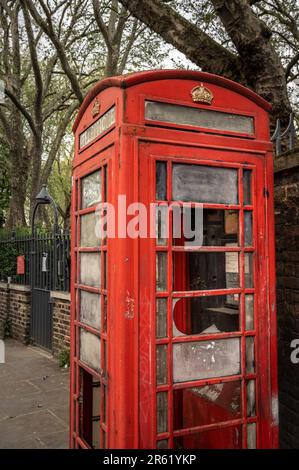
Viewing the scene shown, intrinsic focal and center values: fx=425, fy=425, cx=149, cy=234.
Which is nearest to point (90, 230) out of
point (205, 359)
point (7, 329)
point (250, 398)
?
point (205, 359)

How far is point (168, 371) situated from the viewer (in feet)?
8.84

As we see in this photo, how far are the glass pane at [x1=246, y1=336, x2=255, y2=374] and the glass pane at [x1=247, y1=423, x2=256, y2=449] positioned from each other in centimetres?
38

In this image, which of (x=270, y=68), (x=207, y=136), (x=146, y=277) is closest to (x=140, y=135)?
(x=207, y=136)

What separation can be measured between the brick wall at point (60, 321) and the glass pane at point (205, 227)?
5030mm

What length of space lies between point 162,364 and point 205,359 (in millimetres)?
327

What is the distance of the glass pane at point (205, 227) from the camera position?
10.2 ft

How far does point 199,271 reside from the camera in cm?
358

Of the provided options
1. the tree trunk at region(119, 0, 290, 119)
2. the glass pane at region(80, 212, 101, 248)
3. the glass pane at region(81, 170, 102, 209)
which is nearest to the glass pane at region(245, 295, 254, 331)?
the glass pane at region(80, 212, 101, 248)

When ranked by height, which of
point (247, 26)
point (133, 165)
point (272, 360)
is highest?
point (247, 26)

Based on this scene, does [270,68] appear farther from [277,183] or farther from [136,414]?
[136,414]

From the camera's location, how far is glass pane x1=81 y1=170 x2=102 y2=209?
3063 millimetres

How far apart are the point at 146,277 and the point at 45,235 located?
24.2 feet

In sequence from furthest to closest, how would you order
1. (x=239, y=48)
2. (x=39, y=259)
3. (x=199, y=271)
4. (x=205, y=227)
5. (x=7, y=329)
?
(x=7, y=329), (x=39, y=259), (x=239, y=48), (x=199, y=271), (x=205, y=227)

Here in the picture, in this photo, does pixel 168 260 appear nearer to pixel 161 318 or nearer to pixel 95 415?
pixel 161 318
